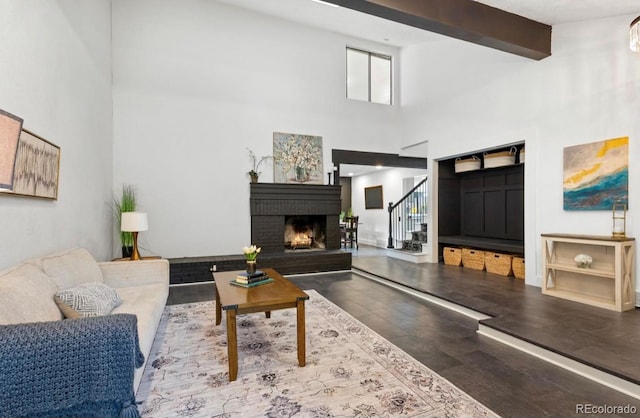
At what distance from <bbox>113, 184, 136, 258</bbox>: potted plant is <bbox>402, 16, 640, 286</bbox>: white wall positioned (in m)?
5.76

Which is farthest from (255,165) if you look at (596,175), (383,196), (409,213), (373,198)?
(373,198)

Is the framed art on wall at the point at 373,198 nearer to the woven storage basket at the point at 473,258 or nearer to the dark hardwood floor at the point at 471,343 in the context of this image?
the woven storage basket at the point at 473,258

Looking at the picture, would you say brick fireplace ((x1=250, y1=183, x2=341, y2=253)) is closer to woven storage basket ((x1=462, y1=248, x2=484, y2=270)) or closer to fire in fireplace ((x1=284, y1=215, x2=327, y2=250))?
fire in fireplace ((x1=284, y1=215, x2=327, y2=250))

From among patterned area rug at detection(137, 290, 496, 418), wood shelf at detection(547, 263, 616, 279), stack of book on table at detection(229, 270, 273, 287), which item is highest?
stack of book on table at detection(229, 270, 273, 287)

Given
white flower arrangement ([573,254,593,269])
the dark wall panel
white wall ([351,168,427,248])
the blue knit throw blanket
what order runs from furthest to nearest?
white wall ([351,168,427,248]) → the dark wall panel → white flower arrangement ([573,254,593,269]) → the blue knit throw blanket

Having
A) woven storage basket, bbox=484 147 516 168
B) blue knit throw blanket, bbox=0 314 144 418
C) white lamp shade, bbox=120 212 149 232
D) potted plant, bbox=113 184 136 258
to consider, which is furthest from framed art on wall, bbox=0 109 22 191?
woven storage basket, bbox=484 147 516 168

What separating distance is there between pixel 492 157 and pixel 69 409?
20.4ft

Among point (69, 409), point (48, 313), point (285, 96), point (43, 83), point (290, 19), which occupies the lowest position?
point (69, 409)

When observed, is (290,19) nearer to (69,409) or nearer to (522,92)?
(522,92)

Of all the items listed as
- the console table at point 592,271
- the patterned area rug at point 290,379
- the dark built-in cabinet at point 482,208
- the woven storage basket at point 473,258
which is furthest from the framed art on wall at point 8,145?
the woven storage basket at point 473,258

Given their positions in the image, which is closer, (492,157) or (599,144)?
(599,144)

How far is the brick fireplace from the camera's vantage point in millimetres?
6082

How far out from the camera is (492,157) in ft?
18.3

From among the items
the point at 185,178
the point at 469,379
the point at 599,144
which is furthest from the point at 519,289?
the point at 185,178
